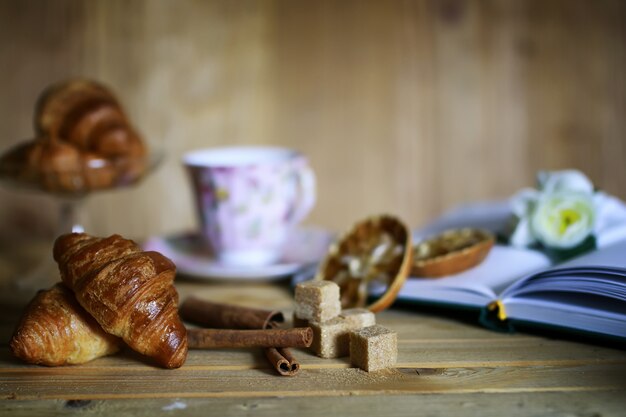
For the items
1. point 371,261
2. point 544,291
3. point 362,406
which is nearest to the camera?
point 362,406

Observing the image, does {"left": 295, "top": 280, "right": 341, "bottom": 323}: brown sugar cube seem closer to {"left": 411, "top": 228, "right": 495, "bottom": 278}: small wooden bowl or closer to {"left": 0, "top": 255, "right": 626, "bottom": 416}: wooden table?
{"left": 0, "top": 255, "right": 626, "bottom": 416}: wooden table

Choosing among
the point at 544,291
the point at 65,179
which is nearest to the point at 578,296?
the point at 544,291

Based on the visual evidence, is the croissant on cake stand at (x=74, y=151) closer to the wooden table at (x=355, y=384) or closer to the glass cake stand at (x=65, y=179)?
the glass cake stand at (x=65, y=179)

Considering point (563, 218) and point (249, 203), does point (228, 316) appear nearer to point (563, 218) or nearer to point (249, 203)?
point (249, 203)

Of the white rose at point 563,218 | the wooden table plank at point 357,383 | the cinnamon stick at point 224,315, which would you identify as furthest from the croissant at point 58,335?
the white rose at point 563,218

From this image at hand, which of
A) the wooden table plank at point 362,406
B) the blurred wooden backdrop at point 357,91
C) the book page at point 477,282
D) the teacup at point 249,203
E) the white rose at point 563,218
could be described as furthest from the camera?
the blurred wooden backdrop at point 357,91
